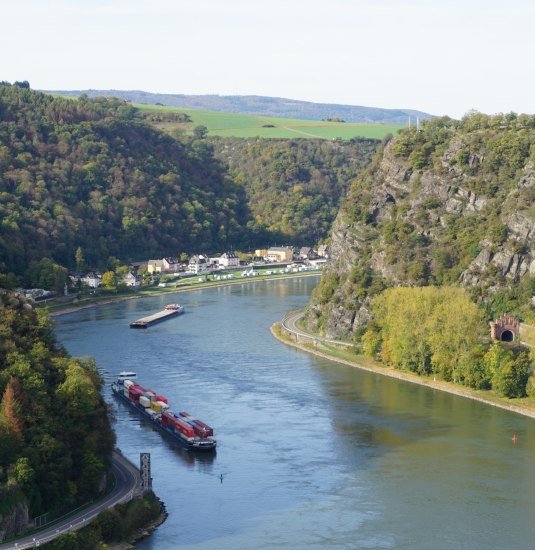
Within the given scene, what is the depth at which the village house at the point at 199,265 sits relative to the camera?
107812 millimetres

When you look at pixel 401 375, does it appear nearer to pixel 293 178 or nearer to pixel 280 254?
pixel 280 254

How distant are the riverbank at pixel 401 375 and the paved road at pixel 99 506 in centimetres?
1820

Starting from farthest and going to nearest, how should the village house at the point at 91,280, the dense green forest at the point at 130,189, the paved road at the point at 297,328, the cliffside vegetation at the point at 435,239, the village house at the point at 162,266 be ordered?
the village house at the point at 162,266, the dense green forest at the point at 130,189, the village house at the point at 91,280, the paved road at the point at 297,328, the cliffside vegetation at the point at 435,239

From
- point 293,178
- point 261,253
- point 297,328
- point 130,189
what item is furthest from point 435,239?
point 293,178

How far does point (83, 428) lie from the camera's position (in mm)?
35500

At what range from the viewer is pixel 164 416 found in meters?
45.2

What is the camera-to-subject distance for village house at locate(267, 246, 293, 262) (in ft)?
390

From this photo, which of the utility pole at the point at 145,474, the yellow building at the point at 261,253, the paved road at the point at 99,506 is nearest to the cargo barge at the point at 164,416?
the paved road at the point at 99,506

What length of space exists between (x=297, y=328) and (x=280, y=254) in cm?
4986

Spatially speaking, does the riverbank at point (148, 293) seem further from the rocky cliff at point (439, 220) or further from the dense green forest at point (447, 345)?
the dense green forest at point (447, 345)

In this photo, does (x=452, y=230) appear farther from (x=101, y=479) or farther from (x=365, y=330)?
(x=101, y=479)

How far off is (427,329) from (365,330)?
8401mm

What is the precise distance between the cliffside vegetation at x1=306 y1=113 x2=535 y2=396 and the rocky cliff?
0.08 m

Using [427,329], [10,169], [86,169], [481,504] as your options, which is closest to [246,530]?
[481,504]
